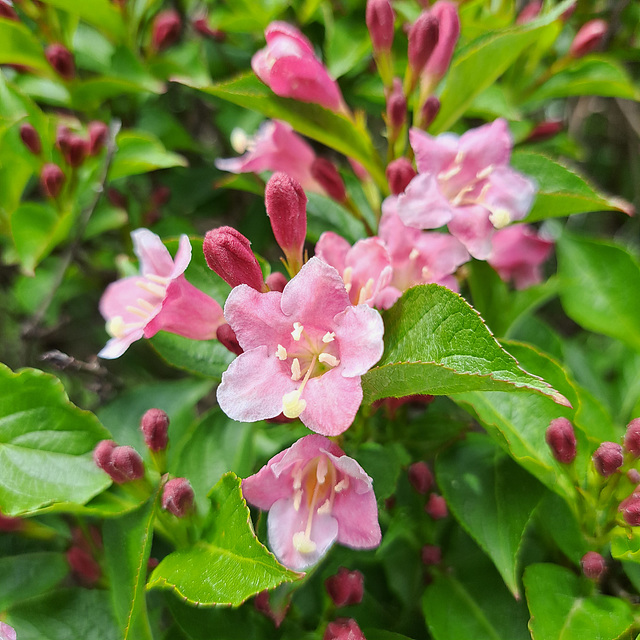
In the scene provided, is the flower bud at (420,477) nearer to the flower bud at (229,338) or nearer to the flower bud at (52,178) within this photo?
the flower bud at (229,338)

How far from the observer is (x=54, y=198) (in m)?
1.35

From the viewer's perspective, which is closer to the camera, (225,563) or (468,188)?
(225,563)

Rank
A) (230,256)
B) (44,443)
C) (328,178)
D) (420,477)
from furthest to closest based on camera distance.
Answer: (328,178) → (420,477) → (44,443) → (230,256)

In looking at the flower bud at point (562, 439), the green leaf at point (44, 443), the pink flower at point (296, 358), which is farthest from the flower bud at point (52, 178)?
the flower bud at point (562, 439)

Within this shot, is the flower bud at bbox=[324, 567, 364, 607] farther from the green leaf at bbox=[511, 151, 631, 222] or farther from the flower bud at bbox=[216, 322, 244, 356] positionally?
the green leaf at bbox=[511, 151, 631, 222]

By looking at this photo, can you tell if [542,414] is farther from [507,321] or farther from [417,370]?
[417,370]

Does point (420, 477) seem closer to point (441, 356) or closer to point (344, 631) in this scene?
point (344, 631)

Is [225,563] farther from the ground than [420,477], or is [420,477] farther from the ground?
[225,563]

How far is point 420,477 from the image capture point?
1087mm

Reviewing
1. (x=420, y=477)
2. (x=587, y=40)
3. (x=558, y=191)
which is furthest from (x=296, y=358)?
(x=587, y=40)

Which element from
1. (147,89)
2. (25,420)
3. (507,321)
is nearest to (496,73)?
(507,321)

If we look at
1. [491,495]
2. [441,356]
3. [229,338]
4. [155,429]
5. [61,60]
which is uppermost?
[61,60]

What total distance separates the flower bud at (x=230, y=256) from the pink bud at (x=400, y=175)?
1.08ft

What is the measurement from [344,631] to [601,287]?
3.14 feet
